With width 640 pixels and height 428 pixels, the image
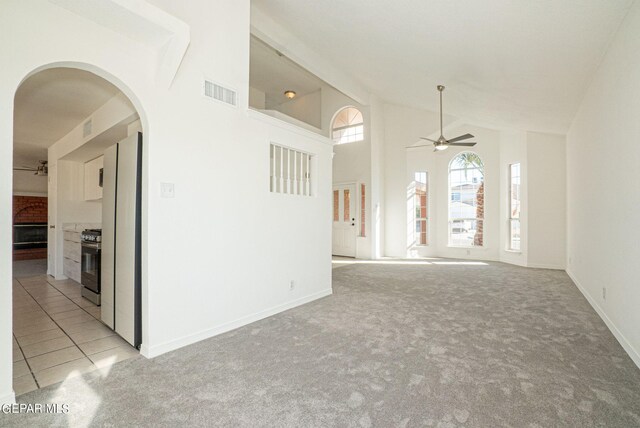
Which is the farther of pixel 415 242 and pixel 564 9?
pixel 415 242

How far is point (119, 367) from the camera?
2.23 meters

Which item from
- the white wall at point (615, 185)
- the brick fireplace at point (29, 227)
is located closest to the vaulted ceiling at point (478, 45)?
the white wall at point (615, 185)

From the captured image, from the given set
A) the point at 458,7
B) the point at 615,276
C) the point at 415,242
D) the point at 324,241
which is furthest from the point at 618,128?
the point at 415,242

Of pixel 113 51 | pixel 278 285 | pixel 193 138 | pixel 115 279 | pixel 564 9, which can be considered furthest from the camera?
pixel 278 285

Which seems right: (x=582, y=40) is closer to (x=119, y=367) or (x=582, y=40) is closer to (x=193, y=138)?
(x=193, y=138)

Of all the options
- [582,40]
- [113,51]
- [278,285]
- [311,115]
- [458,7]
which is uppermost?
[311,115]

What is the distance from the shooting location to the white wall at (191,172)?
1850mm

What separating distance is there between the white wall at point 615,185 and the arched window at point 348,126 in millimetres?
4809

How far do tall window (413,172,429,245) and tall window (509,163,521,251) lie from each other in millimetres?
1990

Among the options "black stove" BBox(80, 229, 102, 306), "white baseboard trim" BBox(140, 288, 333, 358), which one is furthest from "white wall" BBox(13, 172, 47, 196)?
"white baseboard trim" BBox(140, 288, 333, 358)

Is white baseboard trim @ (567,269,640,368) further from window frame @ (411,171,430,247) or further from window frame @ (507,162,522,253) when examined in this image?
window frame @ (411,171,430,247)

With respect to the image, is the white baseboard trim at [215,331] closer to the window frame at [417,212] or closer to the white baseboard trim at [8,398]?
the white baseboard trim at [8,398]

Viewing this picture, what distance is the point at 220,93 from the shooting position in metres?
2.90

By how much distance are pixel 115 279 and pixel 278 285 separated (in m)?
1.59
